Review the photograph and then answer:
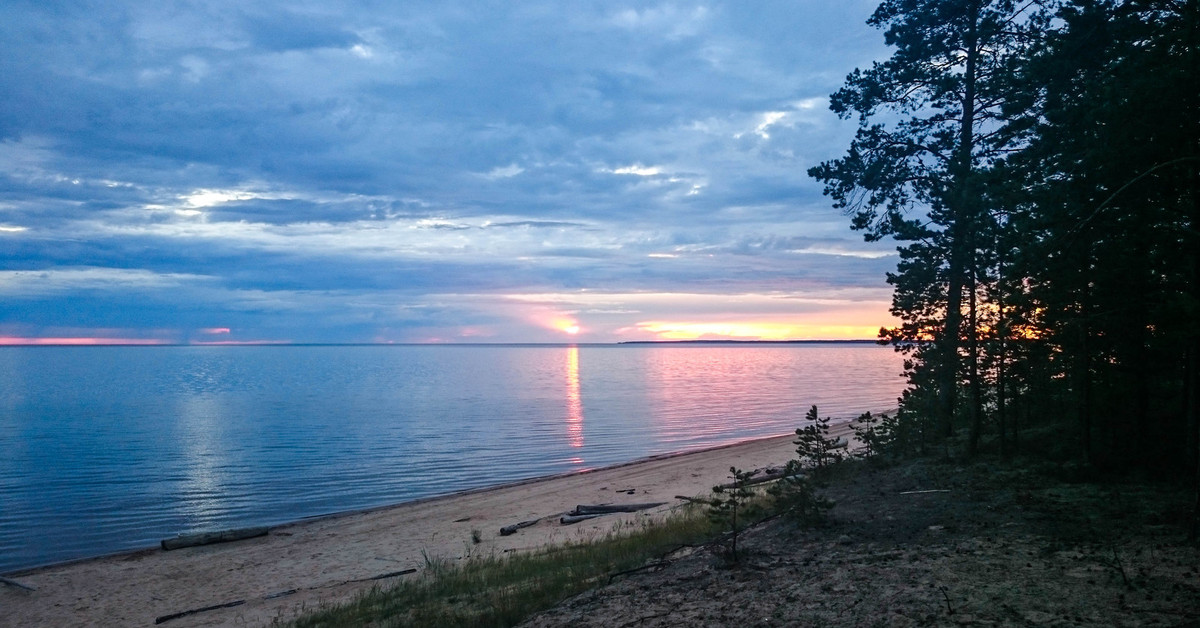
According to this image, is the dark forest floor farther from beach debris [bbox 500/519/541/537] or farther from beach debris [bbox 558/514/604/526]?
beach debris [bbox 500/519/541/537]

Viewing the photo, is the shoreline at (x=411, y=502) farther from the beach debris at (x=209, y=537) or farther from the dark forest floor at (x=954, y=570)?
the dark forest floor at (x=954, y=570)

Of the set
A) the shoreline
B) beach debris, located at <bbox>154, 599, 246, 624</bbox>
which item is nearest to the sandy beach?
beach debris, located at <bbox>154, 599, 246, 624</bbox>

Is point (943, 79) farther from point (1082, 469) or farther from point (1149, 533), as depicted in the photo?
point (1149, 533)

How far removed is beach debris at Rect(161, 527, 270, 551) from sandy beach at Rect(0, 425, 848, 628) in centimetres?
23

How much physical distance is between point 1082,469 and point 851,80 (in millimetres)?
12042

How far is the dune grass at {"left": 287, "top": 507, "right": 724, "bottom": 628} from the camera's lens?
9656mm

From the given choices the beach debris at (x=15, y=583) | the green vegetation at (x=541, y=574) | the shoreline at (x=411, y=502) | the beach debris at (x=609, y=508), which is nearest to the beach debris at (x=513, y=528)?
the beach debris at (x=609, y=508)

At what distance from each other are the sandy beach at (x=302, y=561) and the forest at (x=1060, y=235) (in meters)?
8.91

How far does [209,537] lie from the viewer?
A: 19984 mm

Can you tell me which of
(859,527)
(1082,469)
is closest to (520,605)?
(859,527)

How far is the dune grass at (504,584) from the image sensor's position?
31.7 ft

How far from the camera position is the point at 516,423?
159 ft

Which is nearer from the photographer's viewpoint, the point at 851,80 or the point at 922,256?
the point at 922,256

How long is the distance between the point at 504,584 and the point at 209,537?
42.1ft
